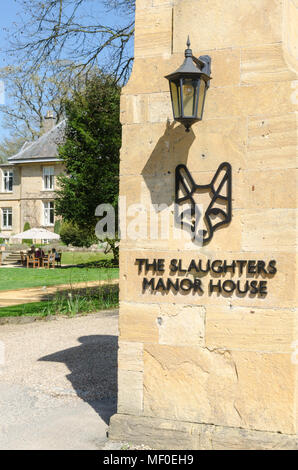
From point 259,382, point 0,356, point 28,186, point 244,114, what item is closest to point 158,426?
point 259,382

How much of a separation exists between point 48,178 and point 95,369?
3657 cm

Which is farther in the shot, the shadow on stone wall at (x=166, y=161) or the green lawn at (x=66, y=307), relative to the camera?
the green lawn at (x=66, y=307)

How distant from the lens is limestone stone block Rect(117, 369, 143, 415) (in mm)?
4965

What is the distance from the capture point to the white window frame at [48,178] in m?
42.5

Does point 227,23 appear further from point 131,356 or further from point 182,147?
point 131,356

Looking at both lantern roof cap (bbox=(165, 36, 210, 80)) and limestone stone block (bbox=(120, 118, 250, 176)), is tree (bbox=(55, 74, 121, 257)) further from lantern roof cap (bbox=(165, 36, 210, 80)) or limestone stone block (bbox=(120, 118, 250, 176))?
lantern roof cap (bbox=(165, 36, 210, 80))

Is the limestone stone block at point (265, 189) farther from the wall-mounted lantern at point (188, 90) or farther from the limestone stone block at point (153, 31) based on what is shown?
the limestone stone block at point (153, 31)

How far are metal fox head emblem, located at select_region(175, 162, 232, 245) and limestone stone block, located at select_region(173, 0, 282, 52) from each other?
107 centimetres

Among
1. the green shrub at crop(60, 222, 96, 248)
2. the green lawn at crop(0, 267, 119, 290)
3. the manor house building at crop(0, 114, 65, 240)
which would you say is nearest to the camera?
the green lawn at crop(0, 267, 119, 290)

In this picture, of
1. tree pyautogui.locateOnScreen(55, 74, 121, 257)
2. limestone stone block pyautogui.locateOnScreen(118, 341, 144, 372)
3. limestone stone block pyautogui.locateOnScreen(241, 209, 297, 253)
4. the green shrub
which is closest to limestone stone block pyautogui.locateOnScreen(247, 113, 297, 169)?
limestone stone block pyautogui.locateOnScreen(241, 209, 297, 253)

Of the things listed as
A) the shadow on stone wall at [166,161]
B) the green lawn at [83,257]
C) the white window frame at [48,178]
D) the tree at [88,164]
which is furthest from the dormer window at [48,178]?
the shadow on stone wall at [166,161]

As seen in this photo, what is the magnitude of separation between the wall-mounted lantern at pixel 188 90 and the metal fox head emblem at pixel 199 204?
0.49 m
